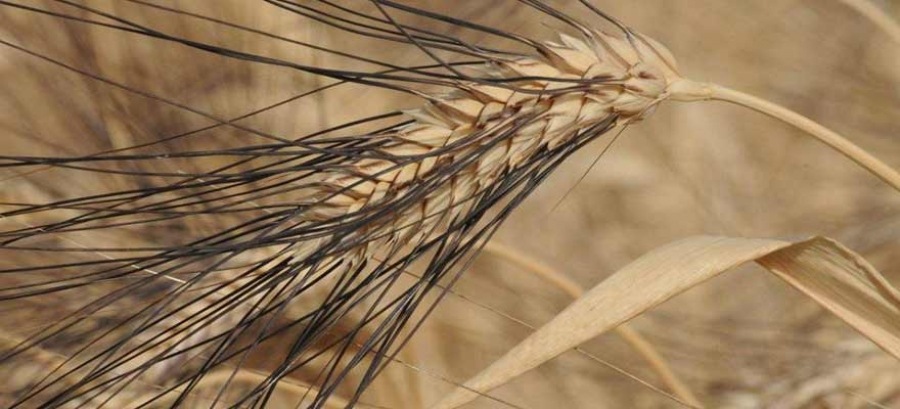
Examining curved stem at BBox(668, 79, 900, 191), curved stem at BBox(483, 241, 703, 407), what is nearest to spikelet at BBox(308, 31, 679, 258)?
curved stem at BBox(668, 79, 900, 191)

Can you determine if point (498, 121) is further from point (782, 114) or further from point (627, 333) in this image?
point (627, 333)

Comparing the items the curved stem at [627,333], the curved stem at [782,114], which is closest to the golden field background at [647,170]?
the curved stem at [627,333]

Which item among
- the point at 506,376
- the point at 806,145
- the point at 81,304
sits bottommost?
the point at 506,376

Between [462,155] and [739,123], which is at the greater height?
[739,123]

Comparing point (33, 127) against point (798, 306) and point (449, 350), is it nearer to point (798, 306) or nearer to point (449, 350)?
point (449, 350)

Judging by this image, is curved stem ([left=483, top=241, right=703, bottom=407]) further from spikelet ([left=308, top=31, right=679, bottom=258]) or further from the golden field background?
spikelet ([left=308, top=31, right=679, bottom=258])

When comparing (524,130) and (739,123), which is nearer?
(524,130)

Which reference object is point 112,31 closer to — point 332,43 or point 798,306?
point 332,43

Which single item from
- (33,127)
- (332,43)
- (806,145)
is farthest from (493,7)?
(33,127)
